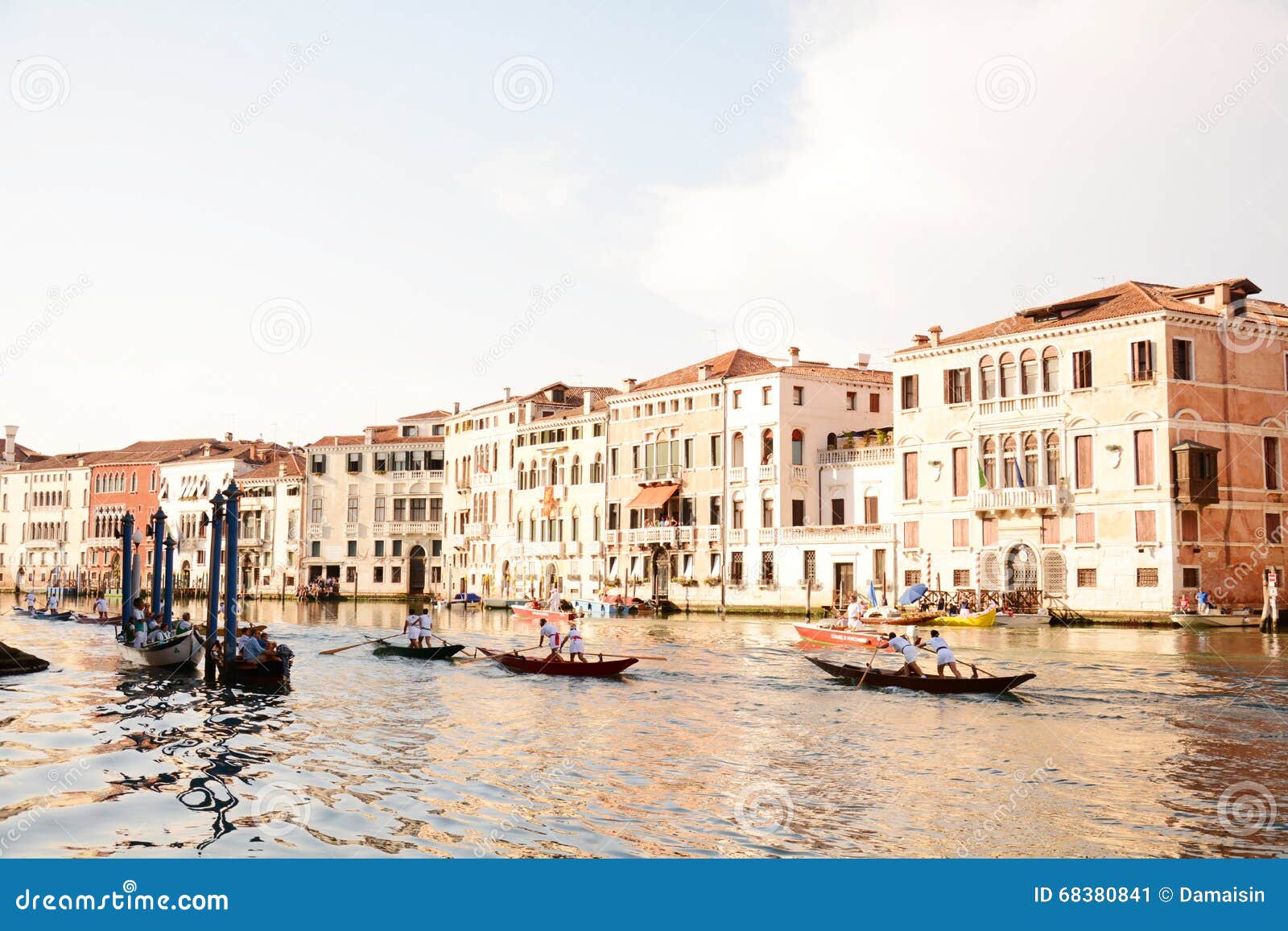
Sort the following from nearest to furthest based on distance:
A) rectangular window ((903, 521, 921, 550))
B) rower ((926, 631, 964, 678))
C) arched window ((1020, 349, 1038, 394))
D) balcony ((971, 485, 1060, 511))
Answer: rower ((926, 631, 964, 678)) → balcony ((971, 485, 1060, 511)) → arched window ((1020, 349, 1038, 394)) → rectangular window ((903, 521, 921, 550))

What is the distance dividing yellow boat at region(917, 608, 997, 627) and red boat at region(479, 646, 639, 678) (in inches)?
722

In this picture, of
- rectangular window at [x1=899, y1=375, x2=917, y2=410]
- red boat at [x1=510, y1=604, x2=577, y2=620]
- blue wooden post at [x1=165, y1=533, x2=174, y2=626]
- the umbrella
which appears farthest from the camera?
rectangular window at [x1=899, y1=375, x2=917, y2=410]

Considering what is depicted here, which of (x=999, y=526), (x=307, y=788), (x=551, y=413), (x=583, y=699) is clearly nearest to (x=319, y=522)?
(x=551, y=413)

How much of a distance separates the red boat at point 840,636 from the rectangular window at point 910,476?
52.5 ft

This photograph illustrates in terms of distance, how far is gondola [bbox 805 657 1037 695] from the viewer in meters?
A: 22.6

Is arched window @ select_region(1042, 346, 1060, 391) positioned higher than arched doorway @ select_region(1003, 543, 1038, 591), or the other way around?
arched window @ select_region(1042, 346, 1060, 391)

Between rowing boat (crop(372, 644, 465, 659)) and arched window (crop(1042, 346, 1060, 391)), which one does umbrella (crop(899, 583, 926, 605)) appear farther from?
arched window (crop(1042, 346, 1060, 391))

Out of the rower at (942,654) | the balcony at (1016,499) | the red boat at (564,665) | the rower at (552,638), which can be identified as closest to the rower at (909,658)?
the rower at (942,654)

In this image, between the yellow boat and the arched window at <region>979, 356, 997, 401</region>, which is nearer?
the yellow boat

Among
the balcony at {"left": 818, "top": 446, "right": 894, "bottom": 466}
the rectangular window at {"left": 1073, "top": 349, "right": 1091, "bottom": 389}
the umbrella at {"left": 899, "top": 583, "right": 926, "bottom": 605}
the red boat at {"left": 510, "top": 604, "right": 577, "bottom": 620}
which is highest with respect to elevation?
the rectangular window at {"left": 1073, "top": 349, "right": 1091, "bottom": 389}

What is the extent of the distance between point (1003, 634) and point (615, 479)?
1150 inches

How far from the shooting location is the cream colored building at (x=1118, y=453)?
4225cm

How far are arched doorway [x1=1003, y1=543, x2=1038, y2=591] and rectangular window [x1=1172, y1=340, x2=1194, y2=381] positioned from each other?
26.0ft

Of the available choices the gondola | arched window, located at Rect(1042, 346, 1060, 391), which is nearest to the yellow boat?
arched window, located at Rect(1042, 346, 1060, 391)
